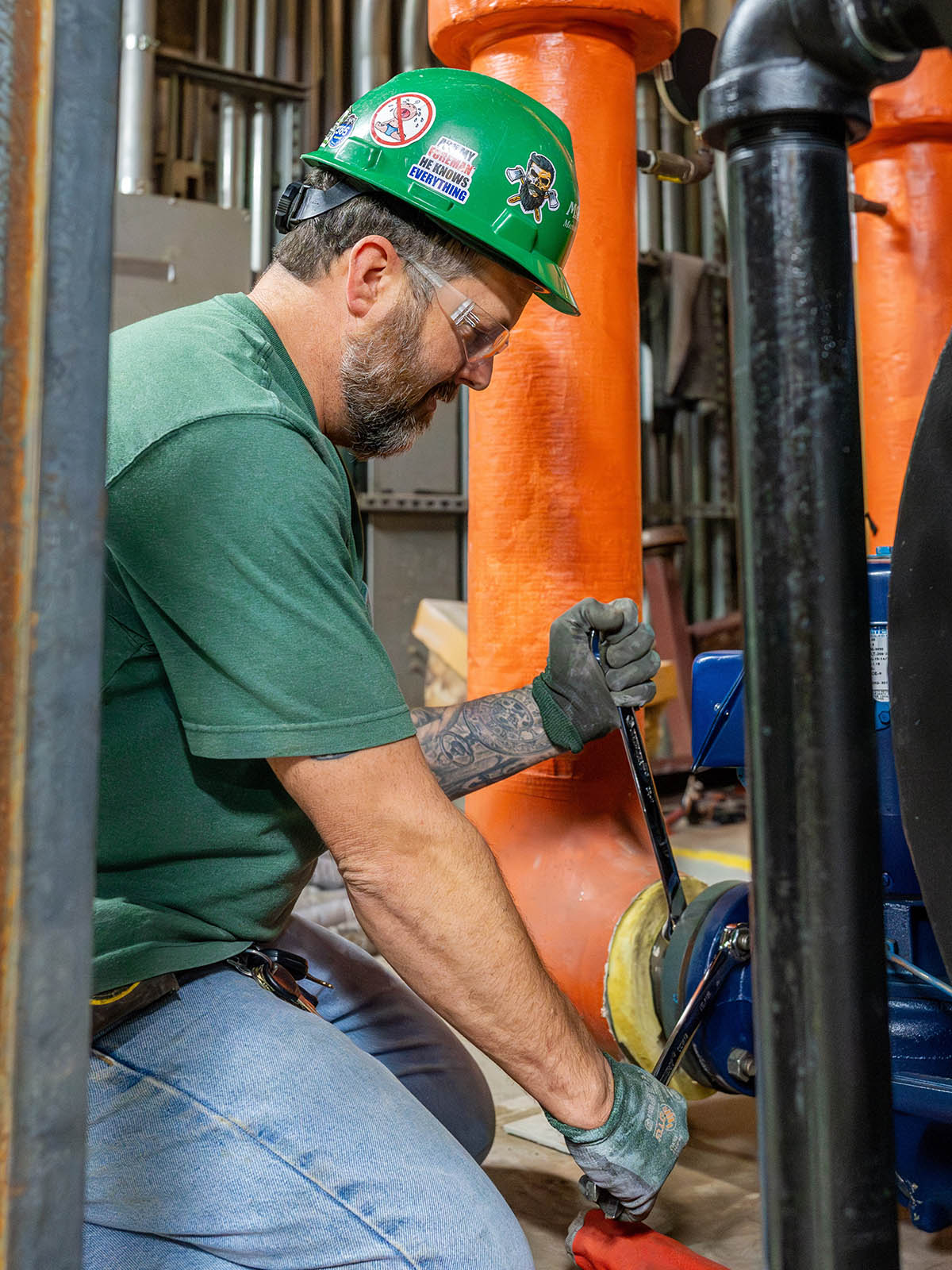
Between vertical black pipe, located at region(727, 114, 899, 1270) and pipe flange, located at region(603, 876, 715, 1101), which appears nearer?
vertical black pipe, located at region(727, 114, 899, 1270)

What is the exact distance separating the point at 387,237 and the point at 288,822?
0.74m

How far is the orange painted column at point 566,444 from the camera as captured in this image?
1905mm

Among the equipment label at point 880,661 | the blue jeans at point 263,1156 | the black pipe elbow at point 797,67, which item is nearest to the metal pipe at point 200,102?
the equipment label at point 880,661

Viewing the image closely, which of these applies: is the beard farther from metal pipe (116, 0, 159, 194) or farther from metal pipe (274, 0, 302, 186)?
metal pipe (274, 0, 302, 186)

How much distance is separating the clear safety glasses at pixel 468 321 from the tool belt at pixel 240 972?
2.70 ft

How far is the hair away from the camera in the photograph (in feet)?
4.68

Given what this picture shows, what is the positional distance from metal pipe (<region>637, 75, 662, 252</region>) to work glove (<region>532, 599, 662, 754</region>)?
388cm

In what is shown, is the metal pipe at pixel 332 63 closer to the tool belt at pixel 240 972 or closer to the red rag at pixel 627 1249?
A: the tool belt at pixel 240 972

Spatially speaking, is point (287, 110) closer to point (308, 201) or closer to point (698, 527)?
point (698, 527)

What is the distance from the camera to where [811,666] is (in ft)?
1.88

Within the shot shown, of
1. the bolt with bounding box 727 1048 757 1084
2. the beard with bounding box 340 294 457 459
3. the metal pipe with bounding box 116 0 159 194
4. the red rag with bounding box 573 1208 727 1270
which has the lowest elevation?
the red rag with bounding box 573 1208 727 1270

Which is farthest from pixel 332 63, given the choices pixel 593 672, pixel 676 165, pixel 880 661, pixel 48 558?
Answer: pixel 48 558

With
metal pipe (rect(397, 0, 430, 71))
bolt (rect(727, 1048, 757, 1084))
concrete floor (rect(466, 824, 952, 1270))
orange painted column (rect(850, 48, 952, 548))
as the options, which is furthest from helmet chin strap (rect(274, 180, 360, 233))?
metal pipe (rect(397, 0, 430, 71))

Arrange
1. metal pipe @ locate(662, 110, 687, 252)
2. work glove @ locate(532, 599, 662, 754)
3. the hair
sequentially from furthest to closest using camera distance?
metal pipe @ locate(662, 110, 687, 252), work glove @ locate(532, 599, 662, 754), the hair
